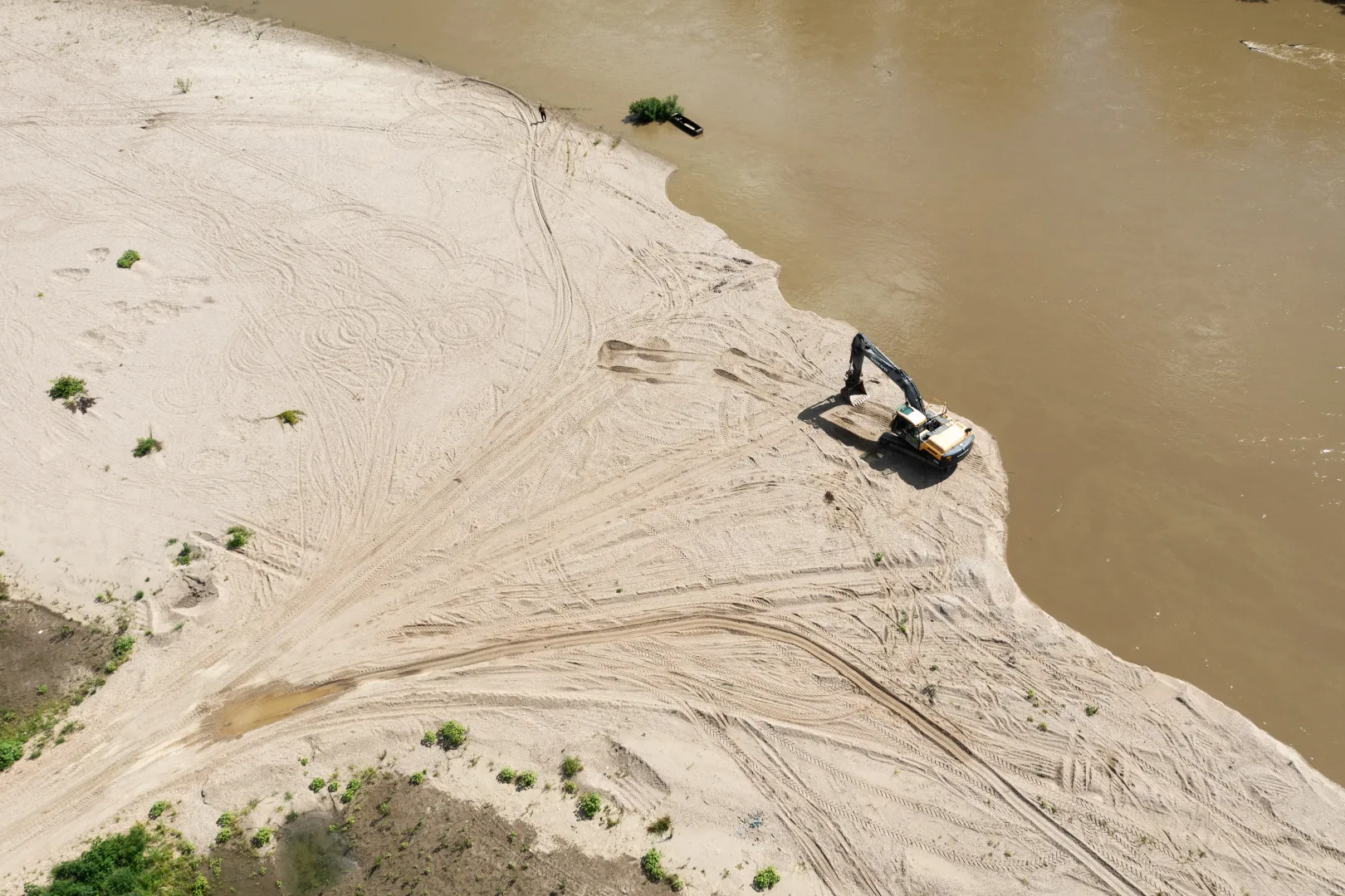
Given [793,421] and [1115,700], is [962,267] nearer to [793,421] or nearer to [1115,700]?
[793,421]

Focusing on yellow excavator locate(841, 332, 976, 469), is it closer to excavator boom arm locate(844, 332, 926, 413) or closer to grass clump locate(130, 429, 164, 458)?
excavator boom arm locate(844, 332, 926, 413)

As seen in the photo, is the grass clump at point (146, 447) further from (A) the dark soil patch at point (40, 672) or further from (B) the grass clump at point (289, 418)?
(A) the dark soil patch at point (40, 672)

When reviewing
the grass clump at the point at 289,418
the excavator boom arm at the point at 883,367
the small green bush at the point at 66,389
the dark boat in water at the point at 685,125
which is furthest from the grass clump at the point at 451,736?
the dark boat in water at the point at 685,125

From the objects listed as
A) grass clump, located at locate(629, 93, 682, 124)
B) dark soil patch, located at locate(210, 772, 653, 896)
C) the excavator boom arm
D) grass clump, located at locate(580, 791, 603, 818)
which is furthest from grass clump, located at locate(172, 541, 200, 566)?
grass clump, located at locate(629, 93, 682, 124)

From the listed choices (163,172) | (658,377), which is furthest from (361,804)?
(163,172)

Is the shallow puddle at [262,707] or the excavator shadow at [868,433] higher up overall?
the excavator shadow at [868,433]
